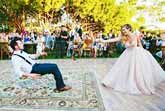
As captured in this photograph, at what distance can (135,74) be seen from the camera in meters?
8.45

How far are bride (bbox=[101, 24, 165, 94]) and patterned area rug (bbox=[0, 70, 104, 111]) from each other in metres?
0.54

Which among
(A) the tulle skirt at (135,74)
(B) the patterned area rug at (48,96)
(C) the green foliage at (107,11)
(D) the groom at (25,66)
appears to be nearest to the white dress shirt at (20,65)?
(D) the groom at (25,66)

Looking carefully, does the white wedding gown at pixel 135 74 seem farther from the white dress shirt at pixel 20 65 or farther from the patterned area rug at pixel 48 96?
the white dress shirt at pixel 20 65

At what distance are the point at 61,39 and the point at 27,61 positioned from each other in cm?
1080

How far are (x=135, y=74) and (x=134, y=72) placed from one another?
5 cm

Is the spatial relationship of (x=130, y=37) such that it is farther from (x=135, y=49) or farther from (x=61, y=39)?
(x=61, y=39)

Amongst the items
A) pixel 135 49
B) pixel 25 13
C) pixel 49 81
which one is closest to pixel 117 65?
pixel 135 49

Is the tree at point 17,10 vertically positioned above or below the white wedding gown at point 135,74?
above

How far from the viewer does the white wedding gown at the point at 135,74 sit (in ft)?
27.2

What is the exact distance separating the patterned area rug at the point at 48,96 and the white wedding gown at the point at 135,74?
0.52 metres

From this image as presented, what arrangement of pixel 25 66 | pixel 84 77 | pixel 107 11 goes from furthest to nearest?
pixel 107 11 → pixel 84 77 → pixel 25 66

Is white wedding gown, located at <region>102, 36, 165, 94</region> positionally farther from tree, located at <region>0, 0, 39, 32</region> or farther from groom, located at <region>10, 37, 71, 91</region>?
tree, located at <region>0, 0, 39, 32</region>

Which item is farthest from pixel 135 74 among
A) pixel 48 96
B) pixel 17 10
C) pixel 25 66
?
pixel 17 10

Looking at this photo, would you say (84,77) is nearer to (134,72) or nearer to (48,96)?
(134,72)
